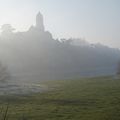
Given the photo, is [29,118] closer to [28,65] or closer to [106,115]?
[106,115]

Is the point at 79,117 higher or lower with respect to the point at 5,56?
lower

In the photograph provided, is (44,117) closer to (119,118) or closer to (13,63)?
(119,118)

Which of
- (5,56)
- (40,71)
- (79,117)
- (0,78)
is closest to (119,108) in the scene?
(79,117)

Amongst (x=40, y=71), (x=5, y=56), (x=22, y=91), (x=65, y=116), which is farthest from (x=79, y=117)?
(x=5, y=56)

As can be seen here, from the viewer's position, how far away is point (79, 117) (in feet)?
117

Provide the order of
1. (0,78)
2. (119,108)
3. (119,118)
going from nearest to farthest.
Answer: (119,118)
(119,108)
(0,78)

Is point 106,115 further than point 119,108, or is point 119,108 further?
point 119,108

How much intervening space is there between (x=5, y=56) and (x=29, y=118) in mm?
158597

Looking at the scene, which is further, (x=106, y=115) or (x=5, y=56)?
(x=5, y=56)

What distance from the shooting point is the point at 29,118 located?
35.3m

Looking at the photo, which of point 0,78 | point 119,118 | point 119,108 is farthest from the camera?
point 0,78

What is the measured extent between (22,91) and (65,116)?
35.3m

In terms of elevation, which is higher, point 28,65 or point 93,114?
point 28,65

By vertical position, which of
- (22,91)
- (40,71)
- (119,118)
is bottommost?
(119,118)
